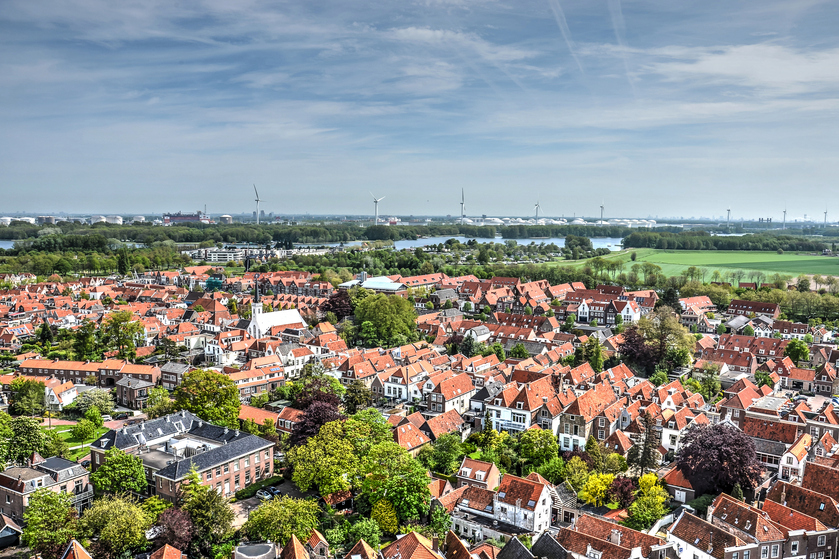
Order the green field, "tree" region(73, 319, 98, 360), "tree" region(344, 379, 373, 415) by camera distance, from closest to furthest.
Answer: "tree" region(344, 379, 373, 415)
"tree" region(73, 319, 98, 360)
the green field

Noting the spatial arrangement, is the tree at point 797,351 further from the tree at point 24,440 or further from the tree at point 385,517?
the tree at point 24,440

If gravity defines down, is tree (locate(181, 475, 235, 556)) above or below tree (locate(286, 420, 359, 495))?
below

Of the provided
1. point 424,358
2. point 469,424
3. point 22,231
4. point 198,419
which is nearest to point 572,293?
point 424,358

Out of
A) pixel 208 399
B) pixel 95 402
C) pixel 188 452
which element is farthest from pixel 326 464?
pixel 95 402

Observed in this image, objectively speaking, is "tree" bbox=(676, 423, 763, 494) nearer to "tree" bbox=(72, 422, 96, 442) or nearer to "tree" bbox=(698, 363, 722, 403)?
"tree" bbox=(698, 363, 722, 403)

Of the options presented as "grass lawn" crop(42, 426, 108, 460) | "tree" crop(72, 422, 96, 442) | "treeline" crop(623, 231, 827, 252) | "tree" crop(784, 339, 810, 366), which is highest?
"treeline" crop(623, 231, 827, 252)

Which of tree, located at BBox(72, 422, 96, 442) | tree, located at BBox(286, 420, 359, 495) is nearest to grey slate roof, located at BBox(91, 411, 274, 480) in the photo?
tree, located at BBox(286, 420, 359, 495)

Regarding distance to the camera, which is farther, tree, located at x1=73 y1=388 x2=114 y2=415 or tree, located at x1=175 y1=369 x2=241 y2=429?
tree, located at x1=73 y1=388 x2=114 y2=415

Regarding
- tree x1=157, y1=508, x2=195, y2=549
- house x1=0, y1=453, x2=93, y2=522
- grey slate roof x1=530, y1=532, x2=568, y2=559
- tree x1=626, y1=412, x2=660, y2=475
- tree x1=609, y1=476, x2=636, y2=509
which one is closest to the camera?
grey slate roof x1=530, y1=532, x2=568, y2=559
